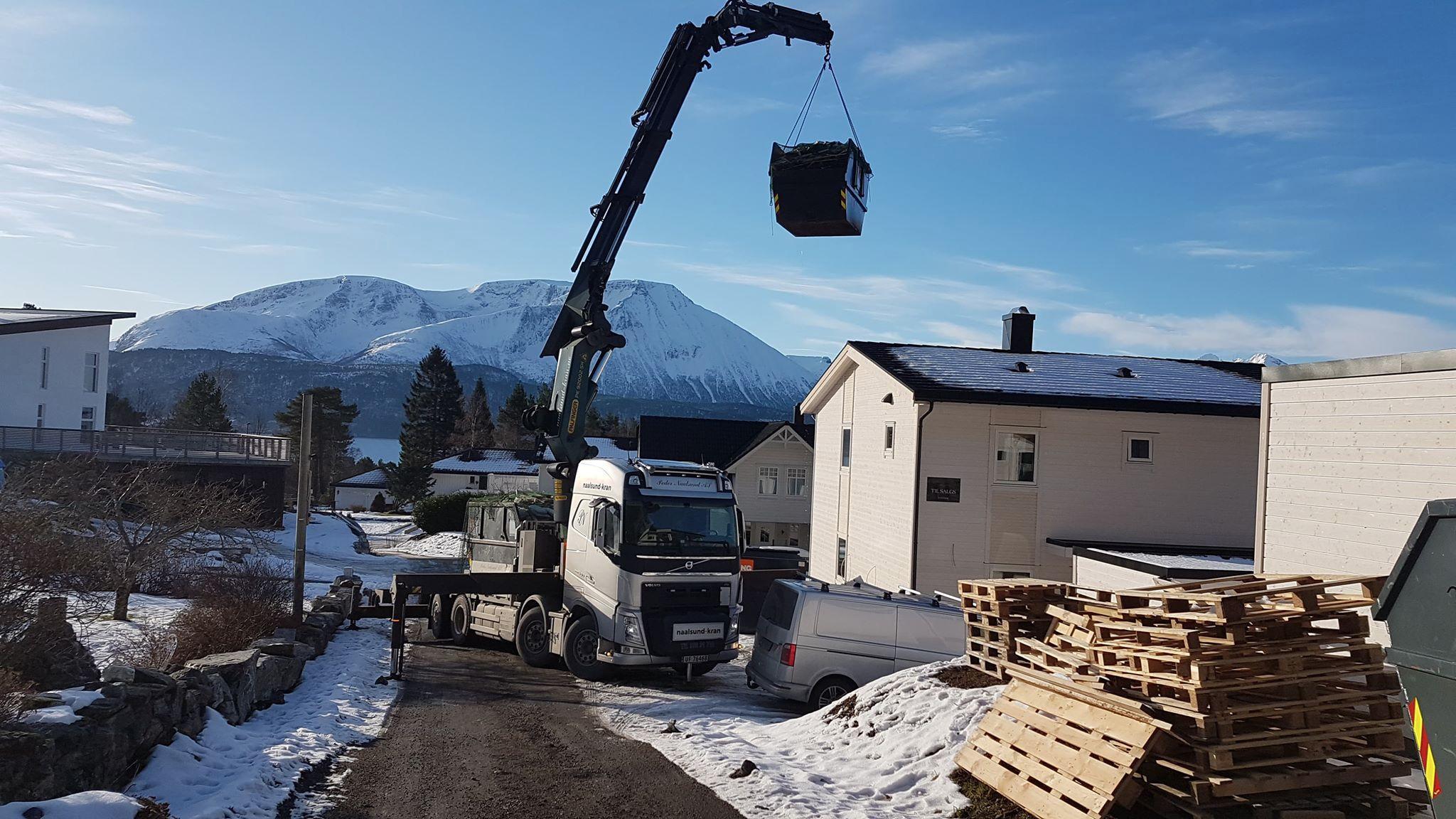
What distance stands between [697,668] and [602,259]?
9103 millimetres

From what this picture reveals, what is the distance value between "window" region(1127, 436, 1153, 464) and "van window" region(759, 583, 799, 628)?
1106 centimetres

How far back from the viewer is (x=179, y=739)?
9.08 metres

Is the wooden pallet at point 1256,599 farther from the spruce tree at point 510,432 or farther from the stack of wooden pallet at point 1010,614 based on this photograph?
the spruce tree at point 510,432

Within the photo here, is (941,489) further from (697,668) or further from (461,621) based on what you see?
(461,621)

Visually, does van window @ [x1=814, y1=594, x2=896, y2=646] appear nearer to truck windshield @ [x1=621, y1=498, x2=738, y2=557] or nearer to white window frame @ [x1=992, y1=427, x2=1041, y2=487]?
truck windshield @ [x1=621, y1=498, x2=738, y2=557]

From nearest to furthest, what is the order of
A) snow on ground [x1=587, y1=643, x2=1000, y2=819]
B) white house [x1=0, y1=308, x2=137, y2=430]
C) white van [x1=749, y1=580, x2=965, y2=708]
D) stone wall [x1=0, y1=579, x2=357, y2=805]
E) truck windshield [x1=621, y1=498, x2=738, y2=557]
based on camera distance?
stone wall [x1=0, y1=579, x2=357, y2=805] → snow on ground [x1=587, y1=643, x2=1000, y2=819] → white van [x1=749, y1=580, x2=965, y2=708] → truck windshield [x1=621, y1=498, x2=738, y2=557] → white house [x1=0, y1=308, x2=137, y2=430]

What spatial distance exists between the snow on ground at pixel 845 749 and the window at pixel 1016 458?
1054 cm

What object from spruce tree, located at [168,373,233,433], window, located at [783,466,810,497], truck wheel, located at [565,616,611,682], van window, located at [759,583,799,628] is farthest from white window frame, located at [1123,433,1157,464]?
spruce tree, located at [168,373,233,433]

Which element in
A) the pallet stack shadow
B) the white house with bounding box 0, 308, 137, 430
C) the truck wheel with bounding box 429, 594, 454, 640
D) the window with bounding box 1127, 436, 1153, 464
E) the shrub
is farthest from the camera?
the shrub

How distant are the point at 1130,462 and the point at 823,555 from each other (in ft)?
36.3

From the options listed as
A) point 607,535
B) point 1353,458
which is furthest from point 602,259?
point 1353,458

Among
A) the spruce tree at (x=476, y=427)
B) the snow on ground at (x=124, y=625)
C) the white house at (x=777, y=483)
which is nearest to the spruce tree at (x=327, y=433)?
the spruce tree at (x=476, y=427)

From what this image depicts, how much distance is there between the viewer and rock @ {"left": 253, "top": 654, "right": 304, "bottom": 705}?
12.4 m

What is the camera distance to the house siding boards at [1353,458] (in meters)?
10.1
